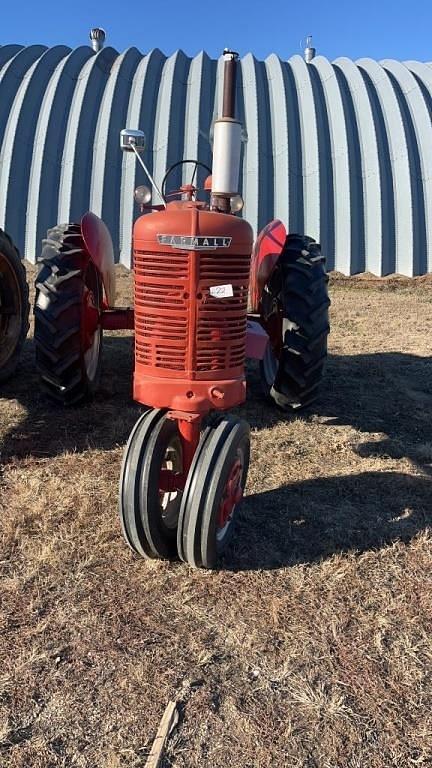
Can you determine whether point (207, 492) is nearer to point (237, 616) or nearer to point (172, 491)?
point (172, 491)

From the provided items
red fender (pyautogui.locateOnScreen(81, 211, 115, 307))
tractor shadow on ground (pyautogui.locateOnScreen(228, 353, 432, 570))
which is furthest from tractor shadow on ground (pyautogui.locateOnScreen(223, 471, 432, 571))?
red fender (pyautogui.locateOnScreen(81, 211, 115, 307))

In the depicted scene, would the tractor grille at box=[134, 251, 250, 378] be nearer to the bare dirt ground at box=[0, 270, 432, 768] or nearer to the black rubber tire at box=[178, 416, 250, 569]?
the black rubber tire at box=[178, 416, 250, 569]

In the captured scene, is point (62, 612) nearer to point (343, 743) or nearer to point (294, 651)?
point (294, 651)

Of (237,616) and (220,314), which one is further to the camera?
(220,314)

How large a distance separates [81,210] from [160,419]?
28.6 ft

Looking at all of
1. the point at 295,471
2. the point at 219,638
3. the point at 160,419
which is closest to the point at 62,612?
the point at 219,638

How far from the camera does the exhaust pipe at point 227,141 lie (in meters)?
2.89

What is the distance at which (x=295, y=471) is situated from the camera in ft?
12.8

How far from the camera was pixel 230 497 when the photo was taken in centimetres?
287

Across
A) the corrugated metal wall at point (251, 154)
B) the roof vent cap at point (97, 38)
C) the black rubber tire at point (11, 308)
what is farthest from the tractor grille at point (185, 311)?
the roof vent cap at point (97, 38)

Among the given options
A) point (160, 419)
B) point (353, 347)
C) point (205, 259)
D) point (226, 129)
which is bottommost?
point (353, 347)

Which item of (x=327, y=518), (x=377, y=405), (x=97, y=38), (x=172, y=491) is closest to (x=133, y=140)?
(x=172, y=491)

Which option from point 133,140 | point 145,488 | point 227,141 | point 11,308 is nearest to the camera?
point 145,488

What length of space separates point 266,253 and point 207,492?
7.17 ft
